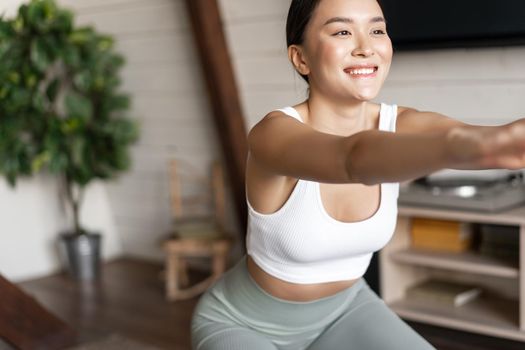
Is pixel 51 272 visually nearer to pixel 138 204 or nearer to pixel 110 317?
pixel 138 204

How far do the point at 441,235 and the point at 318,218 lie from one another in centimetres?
172

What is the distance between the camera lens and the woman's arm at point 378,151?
3.17 ft

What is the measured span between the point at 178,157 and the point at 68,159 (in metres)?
0.59

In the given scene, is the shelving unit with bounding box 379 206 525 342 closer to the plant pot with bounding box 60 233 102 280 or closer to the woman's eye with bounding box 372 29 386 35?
the woman's eye with bounding box 372 29 386 35

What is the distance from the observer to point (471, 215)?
2828 mm

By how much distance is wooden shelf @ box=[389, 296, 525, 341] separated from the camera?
112 inches

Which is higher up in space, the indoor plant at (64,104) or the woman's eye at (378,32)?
the woman's eye at (378,32)

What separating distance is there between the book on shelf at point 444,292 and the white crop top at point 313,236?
5.04 ft

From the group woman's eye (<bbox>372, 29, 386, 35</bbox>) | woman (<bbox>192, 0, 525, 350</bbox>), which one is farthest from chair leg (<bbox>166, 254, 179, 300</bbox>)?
woman's eye (<bbox>372, 29, 386, 35</bbox>)

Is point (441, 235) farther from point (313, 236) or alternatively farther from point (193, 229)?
point (313, 236)

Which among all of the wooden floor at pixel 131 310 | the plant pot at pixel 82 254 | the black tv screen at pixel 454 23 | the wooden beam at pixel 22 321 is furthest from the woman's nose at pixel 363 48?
the plant pot at pixel 82 254

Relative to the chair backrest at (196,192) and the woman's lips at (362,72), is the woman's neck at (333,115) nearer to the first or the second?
the woman's lips at (362,72)

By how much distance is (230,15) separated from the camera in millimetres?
3660

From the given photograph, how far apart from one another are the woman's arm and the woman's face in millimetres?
161
